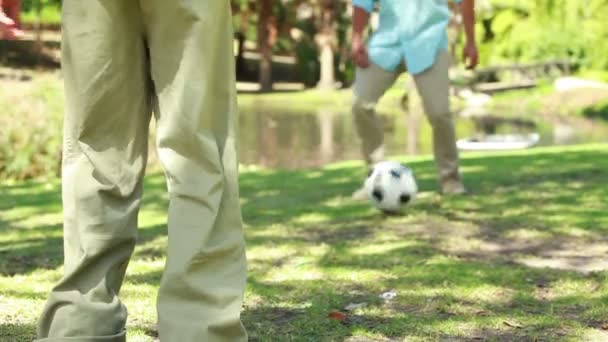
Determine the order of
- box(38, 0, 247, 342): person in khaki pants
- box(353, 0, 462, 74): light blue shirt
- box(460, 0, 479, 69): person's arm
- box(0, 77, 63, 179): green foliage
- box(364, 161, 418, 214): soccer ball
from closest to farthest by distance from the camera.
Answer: box(38, 0, 247, 342): person in khaki pants
box(364, 161, 418, 214): soccer ball
box(353, 0, 462, 74): light blue shirt
box(460, 0, 479, 69): person's arm
box(0, 77, 63, 179): green foliage

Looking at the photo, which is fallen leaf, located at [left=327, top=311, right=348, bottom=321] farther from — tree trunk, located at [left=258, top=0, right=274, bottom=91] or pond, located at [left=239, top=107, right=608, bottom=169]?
tree trunk, located at [left=258, top=0, right=274, bottom=91]

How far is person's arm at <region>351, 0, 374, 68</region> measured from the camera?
7930 millimetres

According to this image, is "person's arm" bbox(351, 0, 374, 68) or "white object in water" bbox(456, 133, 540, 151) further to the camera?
"white object in water" bbox(456, 133, 540, 151)

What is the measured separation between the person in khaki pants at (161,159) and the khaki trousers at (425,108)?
4.75m

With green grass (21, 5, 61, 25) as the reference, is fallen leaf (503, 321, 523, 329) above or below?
below

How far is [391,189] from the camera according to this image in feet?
24.0

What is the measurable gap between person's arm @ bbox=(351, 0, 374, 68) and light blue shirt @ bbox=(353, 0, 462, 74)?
0.06 m

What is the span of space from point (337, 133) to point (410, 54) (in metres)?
14.8

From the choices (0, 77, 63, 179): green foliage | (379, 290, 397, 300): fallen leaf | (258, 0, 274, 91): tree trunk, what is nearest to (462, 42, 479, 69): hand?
(379, 290, 397, 300): fallen leaf

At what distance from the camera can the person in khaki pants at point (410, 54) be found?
7781mm

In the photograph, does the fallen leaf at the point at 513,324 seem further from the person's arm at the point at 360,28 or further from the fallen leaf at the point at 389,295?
the person's arm at the point at 360,28

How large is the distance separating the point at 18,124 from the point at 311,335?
9585mm

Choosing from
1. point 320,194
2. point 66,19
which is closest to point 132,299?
point 66,19

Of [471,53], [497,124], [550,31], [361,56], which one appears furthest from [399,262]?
[550,31]
